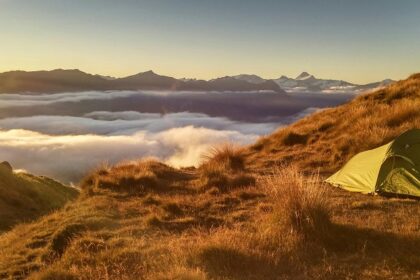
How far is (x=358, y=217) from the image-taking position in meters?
9.70

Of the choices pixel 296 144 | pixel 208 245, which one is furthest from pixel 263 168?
pixel 208 245

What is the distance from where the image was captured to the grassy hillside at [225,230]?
7172 millimetres

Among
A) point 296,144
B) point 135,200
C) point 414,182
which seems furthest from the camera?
point 296,144

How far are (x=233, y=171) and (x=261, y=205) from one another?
227 inches

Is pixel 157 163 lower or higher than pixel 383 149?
lower

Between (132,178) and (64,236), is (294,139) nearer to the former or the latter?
(132,178)

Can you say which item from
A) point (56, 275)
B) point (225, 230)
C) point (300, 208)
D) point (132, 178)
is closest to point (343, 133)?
point (132, 178)

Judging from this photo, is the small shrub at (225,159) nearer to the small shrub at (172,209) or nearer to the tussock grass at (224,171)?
the tussock grass at (224,171)

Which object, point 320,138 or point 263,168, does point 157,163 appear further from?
point 320,138

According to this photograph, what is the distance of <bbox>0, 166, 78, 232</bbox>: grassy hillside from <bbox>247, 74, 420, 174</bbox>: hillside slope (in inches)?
504

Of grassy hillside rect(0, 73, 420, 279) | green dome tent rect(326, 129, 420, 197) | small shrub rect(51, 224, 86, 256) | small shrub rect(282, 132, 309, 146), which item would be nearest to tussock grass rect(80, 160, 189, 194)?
grassy hillside rect(0, 73, 420, 279)

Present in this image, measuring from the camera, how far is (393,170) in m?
11.8

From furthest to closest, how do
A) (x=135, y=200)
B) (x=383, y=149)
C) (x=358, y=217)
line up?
1. (x=135, y=200)
2. (x=383, y=149)
3. (x=358, y=217)

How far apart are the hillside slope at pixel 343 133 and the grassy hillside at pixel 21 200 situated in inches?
504
